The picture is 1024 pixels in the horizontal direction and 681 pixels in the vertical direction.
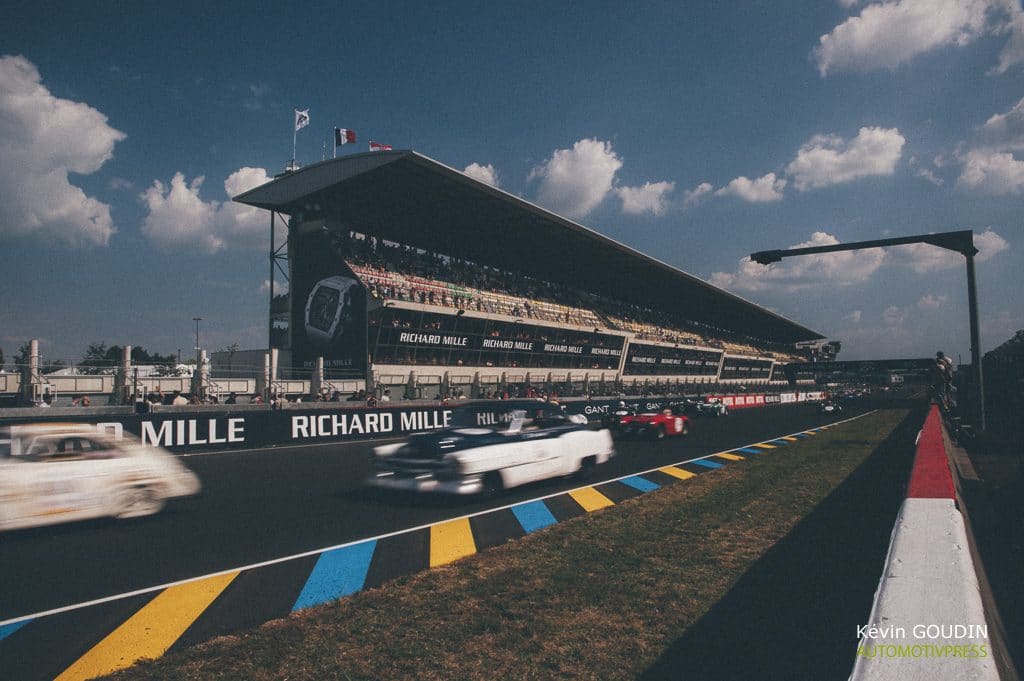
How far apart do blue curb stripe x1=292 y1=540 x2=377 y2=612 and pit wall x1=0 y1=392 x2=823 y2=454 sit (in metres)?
4.28

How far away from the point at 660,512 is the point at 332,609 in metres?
4.93

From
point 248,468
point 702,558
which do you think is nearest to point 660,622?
point 702,558

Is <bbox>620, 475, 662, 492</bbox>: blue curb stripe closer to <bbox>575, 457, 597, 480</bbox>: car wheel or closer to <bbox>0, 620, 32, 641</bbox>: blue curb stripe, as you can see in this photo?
<bbox>575, 457, 597, 480</bbox>: car wheel

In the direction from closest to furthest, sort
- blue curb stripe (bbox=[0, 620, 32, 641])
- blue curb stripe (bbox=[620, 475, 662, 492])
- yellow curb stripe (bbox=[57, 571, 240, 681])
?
yellow curb stripe (bbox=[57, 571, 240, 681])
blue curb stripe (bbox=[0, 620, 32, 641])
blue curb stripe (bbox=[620, 475, 662, 492])

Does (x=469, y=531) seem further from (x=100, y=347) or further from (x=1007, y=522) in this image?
(x=100, y=347)

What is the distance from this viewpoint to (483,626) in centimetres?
412

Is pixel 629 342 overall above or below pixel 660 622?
above

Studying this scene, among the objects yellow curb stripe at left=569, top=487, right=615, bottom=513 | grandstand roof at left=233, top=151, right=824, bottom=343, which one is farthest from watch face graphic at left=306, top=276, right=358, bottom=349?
yellow curb stripe at left=569, top=487, right=615, bottom=513

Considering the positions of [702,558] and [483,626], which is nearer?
[483,626]

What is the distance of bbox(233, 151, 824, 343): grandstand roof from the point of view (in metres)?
35.2

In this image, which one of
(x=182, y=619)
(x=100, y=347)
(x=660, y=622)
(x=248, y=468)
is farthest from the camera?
(x=100, y=347)

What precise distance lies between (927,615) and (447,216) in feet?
130

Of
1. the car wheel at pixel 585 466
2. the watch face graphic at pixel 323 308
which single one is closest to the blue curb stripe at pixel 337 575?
the car wheel at pixel 585 466

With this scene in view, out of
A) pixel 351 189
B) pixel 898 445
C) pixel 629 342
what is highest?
pixel 351 189
